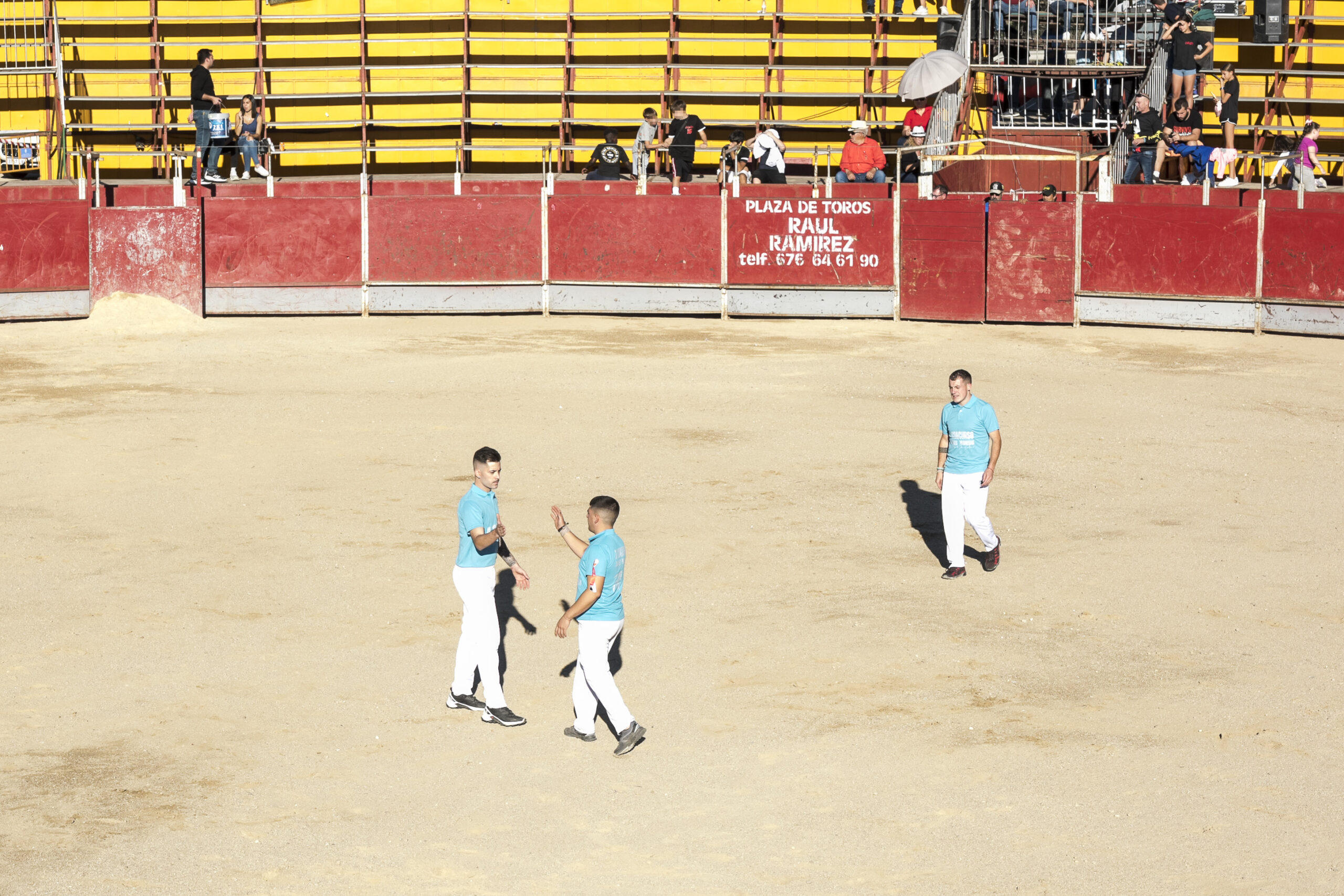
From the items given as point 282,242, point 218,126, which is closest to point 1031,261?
point 282,242

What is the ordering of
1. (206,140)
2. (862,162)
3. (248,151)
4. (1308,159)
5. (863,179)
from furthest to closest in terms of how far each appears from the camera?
(248,151) → (206,140) → (863,179) → (862,162) → (1308,159)

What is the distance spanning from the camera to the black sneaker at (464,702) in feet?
30.9

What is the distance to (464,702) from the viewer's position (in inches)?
371

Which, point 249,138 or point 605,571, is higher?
point 249,138

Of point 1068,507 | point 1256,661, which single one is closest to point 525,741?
point 1256,661

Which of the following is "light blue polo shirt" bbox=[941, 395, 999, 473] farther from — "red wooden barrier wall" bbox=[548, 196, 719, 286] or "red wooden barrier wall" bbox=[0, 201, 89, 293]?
"red wooden barrier wall" bbox=[0, 201, 89, 293]

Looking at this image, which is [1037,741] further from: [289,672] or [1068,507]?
[1068,507]

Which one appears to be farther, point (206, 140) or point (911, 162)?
point (911, 162)

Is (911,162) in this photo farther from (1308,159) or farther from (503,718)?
(503,718)

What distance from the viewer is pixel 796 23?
31.6 m

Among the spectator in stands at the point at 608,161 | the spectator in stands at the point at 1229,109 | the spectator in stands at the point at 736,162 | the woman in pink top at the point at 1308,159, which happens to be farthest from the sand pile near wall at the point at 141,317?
the spectator in stands at the point at 1229,109

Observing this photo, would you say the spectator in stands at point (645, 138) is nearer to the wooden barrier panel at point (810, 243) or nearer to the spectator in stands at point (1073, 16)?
the wooden barrier panel at point (810, 243)

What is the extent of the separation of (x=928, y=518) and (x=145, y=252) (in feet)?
45.6

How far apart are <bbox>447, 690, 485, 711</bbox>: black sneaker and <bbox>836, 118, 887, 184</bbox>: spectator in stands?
17.1 m
